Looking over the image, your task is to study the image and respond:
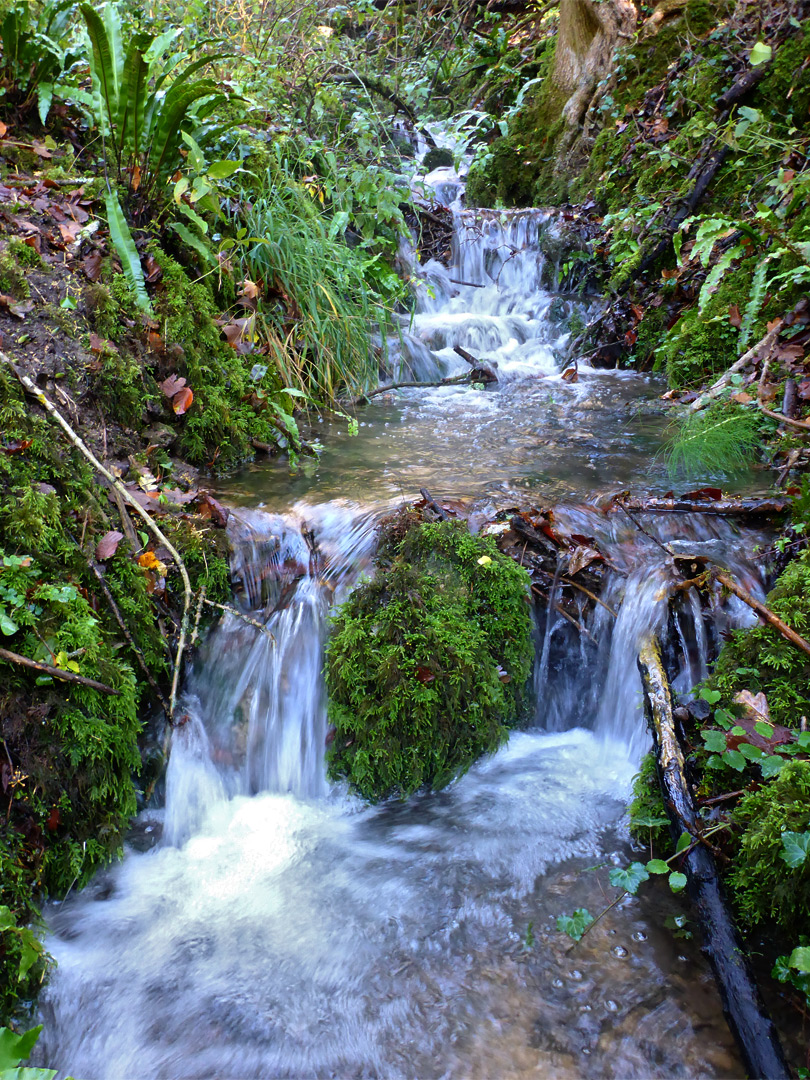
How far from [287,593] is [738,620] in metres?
2.15

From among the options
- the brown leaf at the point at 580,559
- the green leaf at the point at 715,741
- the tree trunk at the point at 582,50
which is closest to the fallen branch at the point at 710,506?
the brown leaf at the point at 580,559

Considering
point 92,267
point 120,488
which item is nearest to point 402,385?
point 92,267

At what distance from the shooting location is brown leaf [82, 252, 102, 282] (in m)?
3.78

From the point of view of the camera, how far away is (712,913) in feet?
6.50

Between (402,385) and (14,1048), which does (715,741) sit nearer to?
(14,1048)

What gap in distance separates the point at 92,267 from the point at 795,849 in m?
4.32

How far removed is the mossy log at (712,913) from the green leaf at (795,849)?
0.29m

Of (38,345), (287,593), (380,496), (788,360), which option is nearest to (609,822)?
(287,593)

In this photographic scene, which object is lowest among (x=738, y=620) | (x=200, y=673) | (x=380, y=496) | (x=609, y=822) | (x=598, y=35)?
(x=609, y=822)

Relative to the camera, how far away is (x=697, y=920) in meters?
2.21

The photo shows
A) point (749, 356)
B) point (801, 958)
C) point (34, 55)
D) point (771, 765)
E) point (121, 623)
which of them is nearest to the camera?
point (801, 958)

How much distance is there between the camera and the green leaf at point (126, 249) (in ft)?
12.6

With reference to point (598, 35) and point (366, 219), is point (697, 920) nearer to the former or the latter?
point (366, 219)

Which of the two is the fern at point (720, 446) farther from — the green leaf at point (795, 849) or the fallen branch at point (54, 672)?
the fallen branch at point (54, 672)
